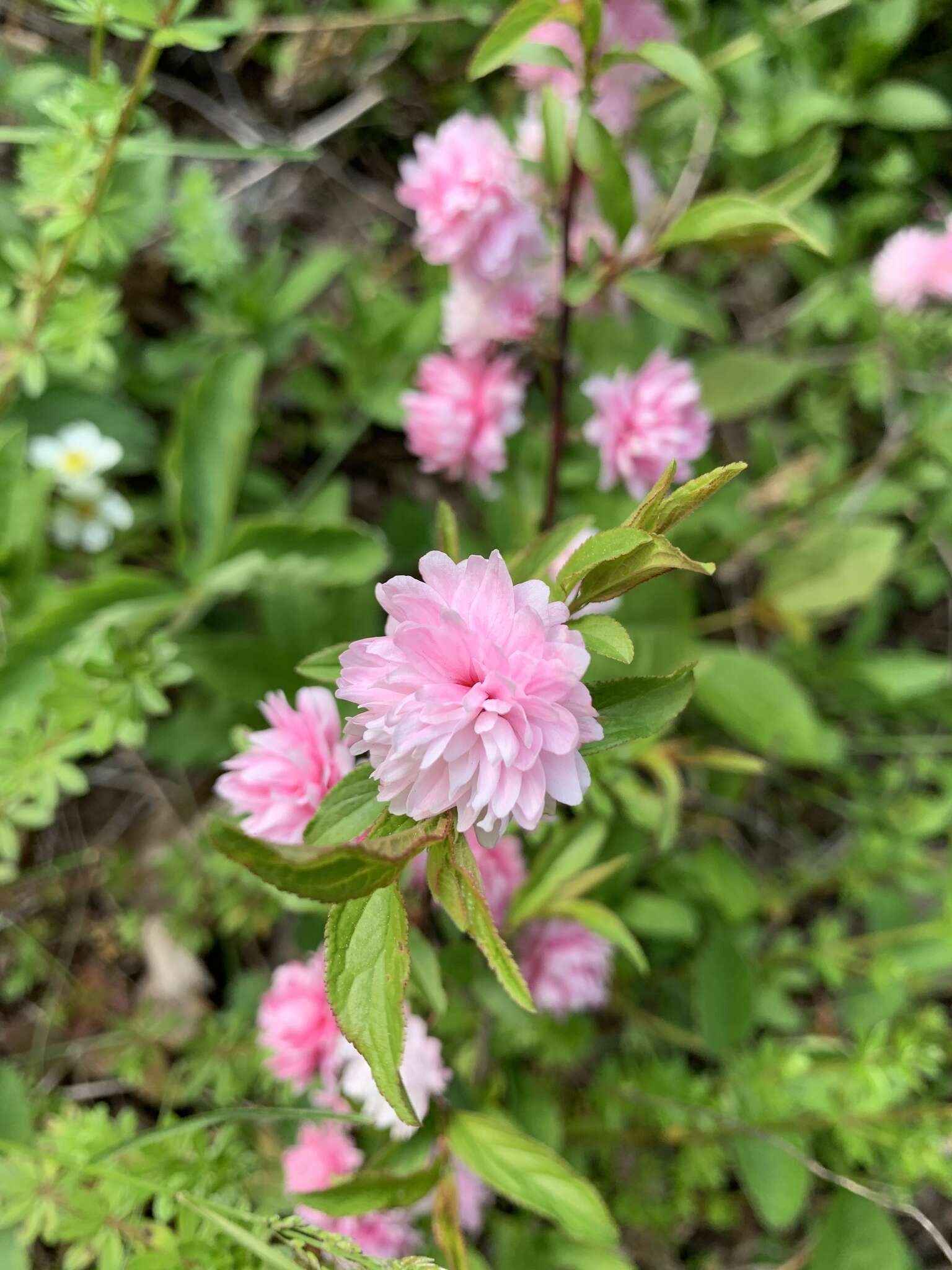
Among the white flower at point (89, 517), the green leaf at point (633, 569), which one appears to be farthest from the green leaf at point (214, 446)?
the green leaf at point (633, 569)

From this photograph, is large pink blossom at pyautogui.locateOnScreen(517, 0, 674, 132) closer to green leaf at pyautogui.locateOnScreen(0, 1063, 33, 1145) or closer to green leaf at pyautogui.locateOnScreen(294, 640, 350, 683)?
green leaf at pyautogui.locateOnScreen(294, 640, 350, 683)

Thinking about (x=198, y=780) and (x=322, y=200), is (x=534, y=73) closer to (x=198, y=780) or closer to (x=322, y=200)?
(x=322, y=200)

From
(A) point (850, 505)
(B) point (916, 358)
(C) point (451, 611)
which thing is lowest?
(A) point (850, 505)

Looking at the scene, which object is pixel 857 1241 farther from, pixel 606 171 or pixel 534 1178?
pixel 606 171

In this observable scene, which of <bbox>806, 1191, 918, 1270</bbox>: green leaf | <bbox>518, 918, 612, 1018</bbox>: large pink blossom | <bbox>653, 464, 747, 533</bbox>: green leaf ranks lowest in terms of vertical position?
<bbox>806, 1191, 918, 1270</bbox>: green leaf

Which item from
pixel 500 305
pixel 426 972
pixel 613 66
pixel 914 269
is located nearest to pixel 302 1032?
pixel 426 972

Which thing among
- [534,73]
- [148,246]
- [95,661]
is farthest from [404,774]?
[148,246]

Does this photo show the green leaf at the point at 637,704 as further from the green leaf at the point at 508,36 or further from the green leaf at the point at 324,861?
the green leaf at the point at 508,36

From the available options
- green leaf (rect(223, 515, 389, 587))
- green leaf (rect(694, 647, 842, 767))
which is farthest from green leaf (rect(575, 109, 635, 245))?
green leaf (rect(694, 647, 842, 767))
